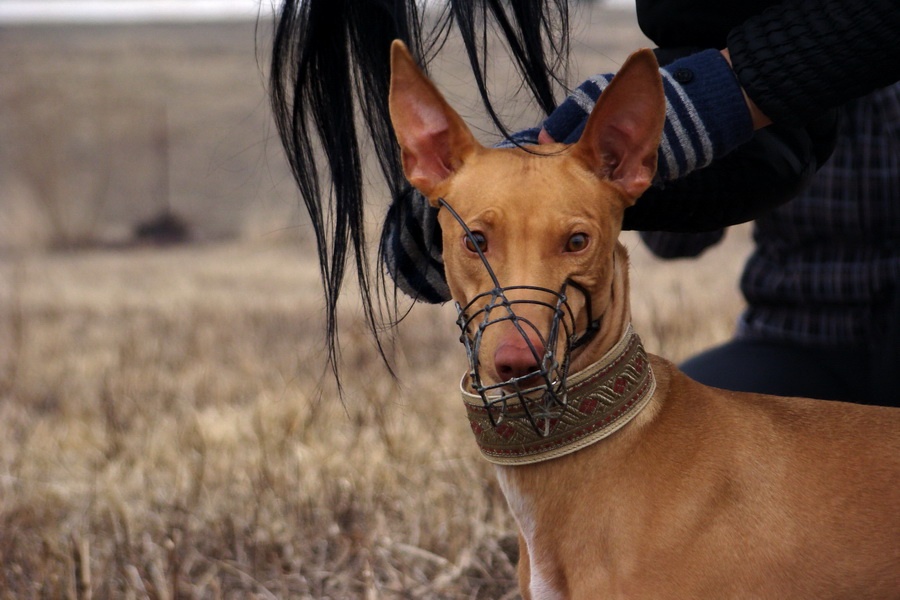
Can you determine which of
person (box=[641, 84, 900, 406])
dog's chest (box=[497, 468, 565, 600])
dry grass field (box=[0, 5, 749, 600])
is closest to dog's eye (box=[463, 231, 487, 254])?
dog's chest (box=[497, 468, 565, 600])

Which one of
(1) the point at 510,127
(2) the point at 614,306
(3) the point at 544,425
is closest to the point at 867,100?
(1) the point at 510,127

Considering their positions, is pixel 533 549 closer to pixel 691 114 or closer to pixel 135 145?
pixel 691 114

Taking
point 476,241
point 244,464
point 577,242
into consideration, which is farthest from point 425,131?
point 244,464

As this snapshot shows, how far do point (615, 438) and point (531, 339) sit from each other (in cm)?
44

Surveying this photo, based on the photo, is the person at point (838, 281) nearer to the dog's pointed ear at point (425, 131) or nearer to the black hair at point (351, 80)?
the black hair at point (351, 80)

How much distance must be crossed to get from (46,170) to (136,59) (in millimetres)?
19286

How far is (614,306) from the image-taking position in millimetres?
2229

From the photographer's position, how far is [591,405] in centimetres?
217

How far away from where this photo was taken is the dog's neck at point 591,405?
2.16m

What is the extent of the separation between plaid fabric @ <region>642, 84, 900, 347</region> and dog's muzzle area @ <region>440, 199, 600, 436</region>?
1687 millimetres

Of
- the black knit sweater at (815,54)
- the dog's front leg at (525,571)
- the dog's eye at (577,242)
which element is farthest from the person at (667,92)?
the dog's front leg at (525,571)

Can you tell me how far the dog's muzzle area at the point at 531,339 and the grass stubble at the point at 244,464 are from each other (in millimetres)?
980

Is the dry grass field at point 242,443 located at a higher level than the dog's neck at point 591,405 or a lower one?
lower

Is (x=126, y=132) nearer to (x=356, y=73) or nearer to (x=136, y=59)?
(x=136, y=59)
